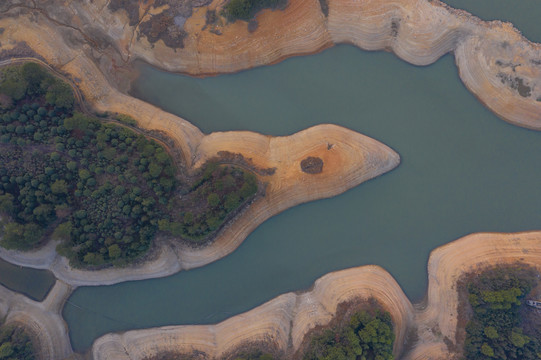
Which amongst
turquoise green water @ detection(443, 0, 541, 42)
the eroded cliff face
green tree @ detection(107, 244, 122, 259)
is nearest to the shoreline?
green tree @ detection(107, 244, 122, 259)

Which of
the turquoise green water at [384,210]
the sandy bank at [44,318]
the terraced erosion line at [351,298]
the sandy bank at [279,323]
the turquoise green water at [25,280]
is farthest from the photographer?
the turquoise green water at [384,210]

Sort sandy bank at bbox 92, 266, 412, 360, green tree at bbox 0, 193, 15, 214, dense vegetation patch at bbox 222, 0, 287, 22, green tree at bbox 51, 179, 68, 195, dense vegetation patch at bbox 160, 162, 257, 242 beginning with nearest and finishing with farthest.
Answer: green tree at bbox 0, 193, 15, 214 → green tree at bbox 51, 179, 68, 195 → dense vegetation patch at bbox 160, 162, 257, 242 → dense vegetation patch at bbox 222, 0, 287, 22 → sandy bank at bbox 92, 266, 412, 360

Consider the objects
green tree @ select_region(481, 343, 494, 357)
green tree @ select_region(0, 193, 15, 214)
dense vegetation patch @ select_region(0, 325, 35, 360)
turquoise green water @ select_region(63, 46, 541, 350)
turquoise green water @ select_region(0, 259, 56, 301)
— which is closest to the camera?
green tree @ select_region(0, 193, 15, 214)

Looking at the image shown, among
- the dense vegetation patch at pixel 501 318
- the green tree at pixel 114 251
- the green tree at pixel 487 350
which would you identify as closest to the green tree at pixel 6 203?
the green tree at pixel 114 251

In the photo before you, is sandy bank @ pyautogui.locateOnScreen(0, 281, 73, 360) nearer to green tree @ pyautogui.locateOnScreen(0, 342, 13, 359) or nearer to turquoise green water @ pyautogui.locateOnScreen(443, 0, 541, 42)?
green tree @ pyautogui.locateOnScreen(0, 342, 13, 359)

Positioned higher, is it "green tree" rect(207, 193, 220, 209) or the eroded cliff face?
the eroded cliff face

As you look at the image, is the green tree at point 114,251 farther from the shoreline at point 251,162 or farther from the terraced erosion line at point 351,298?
the terraced erosion line at point 351,298

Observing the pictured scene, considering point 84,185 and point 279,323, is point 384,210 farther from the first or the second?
point 84,185
